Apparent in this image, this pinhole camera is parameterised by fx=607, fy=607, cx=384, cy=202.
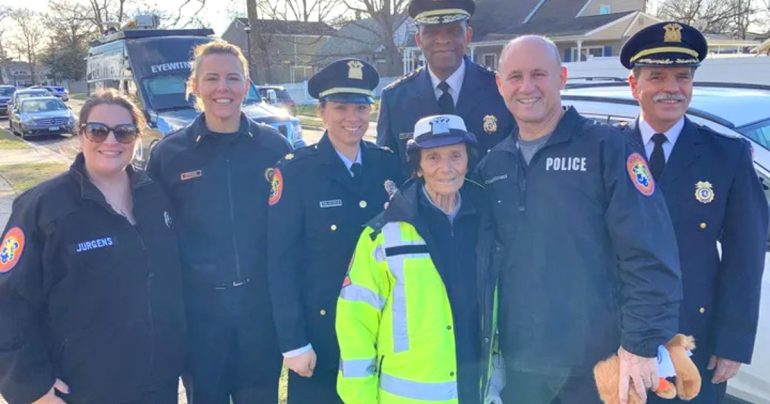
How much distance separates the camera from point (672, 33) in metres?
2.58

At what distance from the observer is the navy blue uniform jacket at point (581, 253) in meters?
2.09

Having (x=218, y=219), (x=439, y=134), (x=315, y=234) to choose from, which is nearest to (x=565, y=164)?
(x=439, y=134)

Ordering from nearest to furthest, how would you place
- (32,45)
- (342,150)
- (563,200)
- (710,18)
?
(563,200)
(342,150)
(710,18)
(32,45)

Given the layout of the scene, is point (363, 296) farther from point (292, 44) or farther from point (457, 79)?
point (292, 44)

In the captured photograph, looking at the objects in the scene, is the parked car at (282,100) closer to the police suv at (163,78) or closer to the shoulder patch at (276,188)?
the police suv at (163,78)

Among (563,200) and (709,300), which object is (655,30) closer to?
(563,200)

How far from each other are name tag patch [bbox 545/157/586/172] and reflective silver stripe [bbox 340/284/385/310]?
2.70 feet

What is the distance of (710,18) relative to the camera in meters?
42.3

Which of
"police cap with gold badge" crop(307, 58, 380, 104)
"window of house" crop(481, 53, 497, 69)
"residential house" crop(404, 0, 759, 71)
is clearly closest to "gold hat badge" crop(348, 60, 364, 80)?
"police cap with gold badge" crop(307, 58, 380, 104)

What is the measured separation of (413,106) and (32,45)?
83239 millimetres

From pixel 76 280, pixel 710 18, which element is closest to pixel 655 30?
pixel 76 280

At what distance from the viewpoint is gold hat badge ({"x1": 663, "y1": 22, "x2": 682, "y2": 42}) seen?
2.57 m

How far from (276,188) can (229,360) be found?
902 millimetres

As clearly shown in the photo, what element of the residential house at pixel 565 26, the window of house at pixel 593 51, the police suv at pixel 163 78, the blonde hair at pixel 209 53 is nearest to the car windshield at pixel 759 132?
the blonde hair at pixel 209 53
